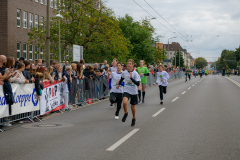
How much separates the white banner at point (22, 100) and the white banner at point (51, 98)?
0.52 metres

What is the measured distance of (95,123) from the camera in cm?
1081

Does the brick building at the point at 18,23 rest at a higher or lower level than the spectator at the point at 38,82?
higher

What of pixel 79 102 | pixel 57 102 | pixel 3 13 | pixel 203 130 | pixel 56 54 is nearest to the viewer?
pixel 203 130

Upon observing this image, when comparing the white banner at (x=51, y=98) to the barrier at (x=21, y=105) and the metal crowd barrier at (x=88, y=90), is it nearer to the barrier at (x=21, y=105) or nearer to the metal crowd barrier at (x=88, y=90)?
the barrier at (x=21, y=105)

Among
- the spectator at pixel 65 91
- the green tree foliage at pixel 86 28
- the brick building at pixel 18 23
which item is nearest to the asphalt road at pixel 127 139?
the spectator at pixel 65 91

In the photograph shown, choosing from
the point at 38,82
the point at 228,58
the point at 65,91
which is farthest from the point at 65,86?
the point at 228,58

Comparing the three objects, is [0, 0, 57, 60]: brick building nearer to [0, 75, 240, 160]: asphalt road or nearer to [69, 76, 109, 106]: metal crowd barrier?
[69, 76, 109, 106]: metal crowd barrier

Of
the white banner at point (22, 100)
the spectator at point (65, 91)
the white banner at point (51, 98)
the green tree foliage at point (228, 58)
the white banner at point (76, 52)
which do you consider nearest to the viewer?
the white banner at point (22, 100)

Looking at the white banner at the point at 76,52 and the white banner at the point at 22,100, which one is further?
the white banner at the point at 76,52

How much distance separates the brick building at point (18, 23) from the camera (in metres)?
41.8

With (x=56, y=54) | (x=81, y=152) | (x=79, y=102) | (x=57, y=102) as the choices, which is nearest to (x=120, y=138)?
(x=81, y=152)

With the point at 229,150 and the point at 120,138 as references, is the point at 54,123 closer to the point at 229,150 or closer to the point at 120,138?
the point at 120,138

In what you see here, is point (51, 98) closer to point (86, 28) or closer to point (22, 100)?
point (22, 100)

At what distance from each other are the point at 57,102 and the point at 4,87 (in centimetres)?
398
